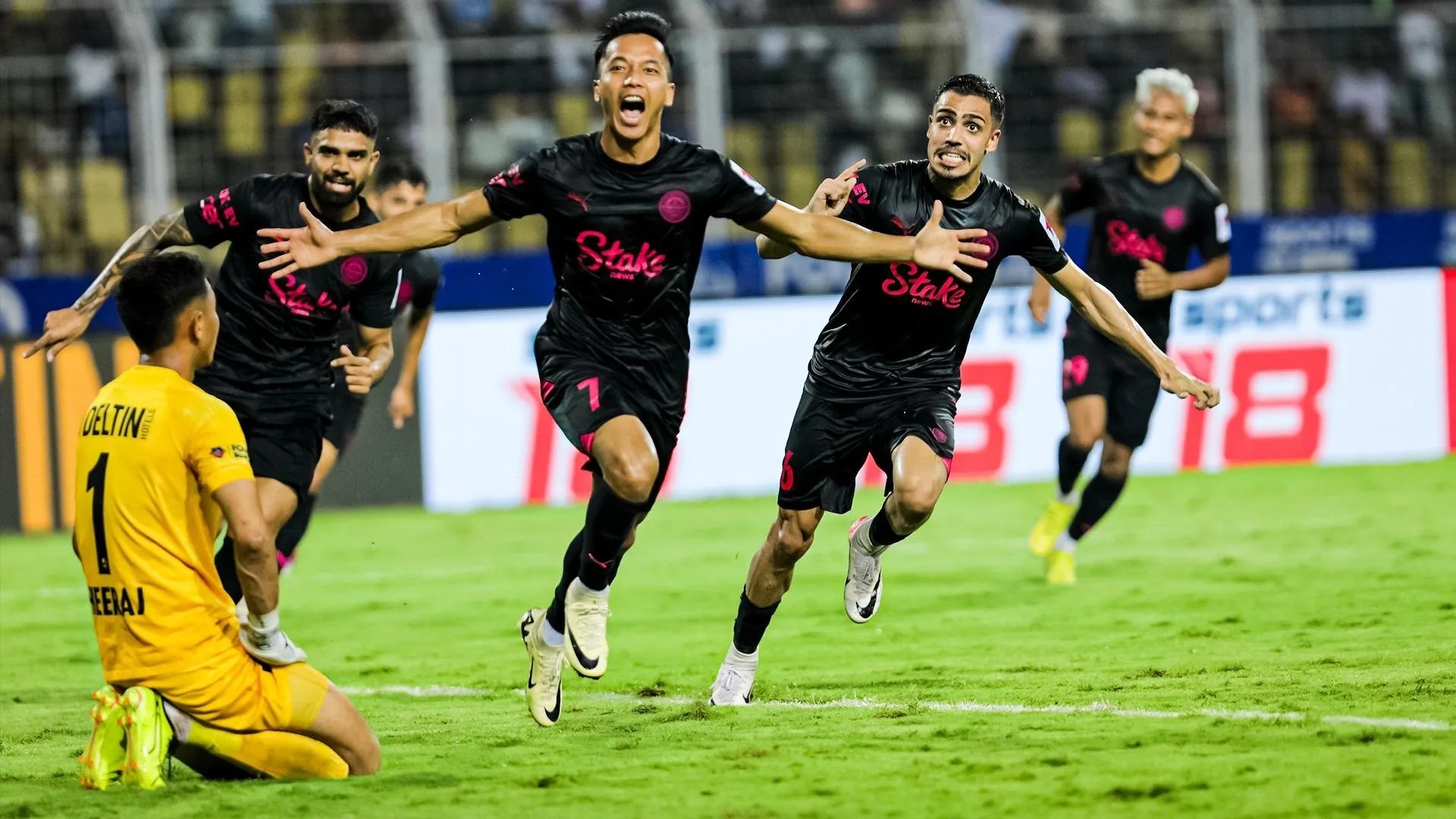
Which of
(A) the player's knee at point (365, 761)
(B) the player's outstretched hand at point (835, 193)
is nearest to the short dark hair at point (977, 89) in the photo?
(B) the player's outstretched hand at point (835, 193)

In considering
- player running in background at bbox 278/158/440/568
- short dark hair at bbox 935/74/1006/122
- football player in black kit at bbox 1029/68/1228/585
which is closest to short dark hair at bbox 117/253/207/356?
short dark hair at bbox 935/74/1006/122

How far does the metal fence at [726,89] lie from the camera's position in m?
16.2

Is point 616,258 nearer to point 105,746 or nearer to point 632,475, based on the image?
point 632,475

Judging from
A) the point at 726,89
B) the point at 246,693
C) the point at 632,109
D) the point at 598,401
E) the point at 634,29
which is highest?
the point at 726,89

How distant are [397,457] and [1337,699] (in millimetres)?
9235

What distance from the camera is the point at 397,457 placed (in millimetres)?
14562

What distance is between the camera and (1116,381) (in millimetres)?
10312

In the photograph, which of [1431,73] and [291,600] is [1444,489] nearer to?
[1431,73]

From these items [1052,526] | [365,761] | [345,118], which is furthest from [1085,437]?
[365,761]

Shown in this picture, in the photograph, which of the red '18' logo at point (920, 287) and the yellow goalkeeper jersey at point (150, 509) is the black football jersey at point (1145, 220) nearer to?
the red '18' logo at point (920, 287)

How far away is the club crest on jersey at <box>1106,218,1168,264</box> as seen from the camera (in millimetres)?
10305

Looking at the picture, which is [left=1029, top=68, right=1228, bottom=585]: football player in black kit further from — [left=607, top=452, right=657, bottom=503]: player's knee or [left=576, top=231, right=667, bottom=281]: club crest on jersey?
[left=607, top=452, right=657, bottom=503]: player's knee

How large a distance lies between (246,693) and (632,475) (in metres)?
1.50

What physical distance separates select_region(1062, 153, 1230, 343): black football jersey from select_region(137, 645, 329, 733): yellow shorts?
19.0 ft
